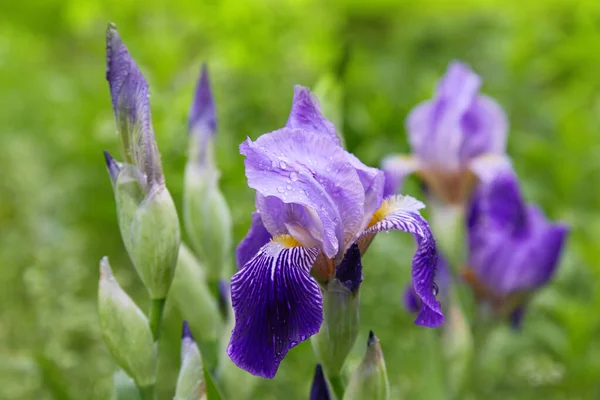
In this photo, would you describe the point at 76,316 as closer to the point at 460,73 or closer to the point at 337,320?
the point at 337,320

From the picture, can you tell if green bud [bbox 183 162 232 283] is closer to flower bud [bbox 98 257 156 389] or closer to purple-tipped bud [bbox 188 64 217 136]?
purple-tipped bud [bbox 188 64 217 136]

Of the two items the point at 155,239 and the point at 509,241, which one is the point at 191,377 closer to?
the point at 155,239

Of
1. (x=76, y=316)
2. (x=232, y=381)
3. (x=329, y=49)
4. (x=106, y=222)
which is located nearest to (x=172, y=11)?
(x=329, y=49)

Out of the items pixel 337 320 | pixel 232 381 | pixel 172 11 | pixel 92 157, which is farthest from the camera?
pixel 172 11

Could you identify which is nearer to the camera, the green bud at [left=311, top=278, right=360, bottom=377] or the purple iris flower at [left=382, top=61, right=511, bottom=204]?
the green bud at [left=311, top=278, right=360, bottom=377]

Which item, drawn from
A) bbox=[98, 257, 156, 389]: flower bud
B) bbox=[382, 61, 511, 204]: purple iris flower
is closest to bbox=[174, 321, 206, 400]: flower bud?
bbox=[98, 257, 156, 389]: flower bud

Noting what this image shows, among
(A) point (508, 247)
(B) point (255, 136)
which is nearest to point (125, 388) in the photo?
(A) point (508, 247)

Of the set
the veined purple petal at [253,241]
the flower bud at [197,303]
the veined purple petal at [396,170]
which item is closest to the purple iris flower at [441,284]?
the veined purple petal at [396,170]
